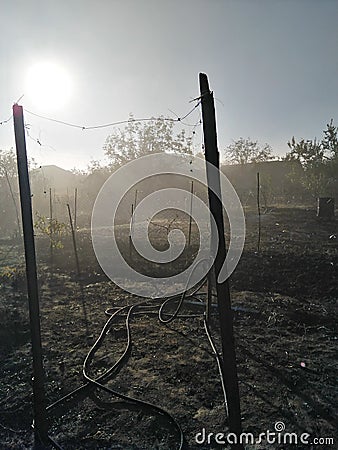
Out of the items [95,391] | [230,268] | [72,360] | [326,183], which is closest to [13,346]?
[72,360]

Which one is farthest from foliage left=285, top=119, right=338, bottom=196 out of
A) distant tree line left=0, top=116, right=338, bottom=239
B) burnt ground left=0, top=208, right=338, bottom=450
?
burnt ground left=0, top=208, right=338, bottom=450

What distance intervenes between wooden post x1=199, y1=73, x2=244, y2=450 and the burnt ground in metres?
0.37

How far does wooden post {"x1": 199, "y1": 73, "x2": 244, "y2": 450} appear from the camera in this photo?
1850 mm

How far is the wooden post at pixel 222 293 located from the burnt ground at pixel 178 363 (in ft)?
1.23

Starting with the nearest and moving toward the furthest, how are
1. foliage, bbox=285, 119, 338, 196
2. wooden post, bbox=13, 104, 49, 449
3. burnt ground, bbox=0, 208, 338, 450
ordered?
wooden post, bbox=13, 104, 49, 449, burnt ground, bbox=0, 208, 338, 450, foliage, bbox=285, 119, 338, 196

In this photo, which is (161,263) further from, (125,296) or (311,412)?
(311,412)

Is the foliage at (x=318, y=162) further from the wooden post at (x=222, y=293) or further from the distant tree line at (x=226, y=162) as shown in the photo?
the wooden post at (x=222, y=293)

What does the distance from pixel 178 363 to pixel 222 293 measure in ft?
4.63

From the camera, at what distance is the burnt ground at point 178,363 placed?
222 cm

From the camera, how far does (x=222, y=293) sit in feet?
6.16

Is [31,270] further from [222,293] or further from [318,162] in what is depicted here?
[318,162]

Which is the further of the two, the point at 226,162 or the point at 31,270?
the point at 226,162

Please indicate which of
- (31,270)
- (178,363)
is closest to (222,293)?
(31,270)

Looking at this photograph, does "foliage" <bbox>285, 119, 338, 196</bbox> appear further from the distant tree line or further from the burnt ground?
the burnt ground
